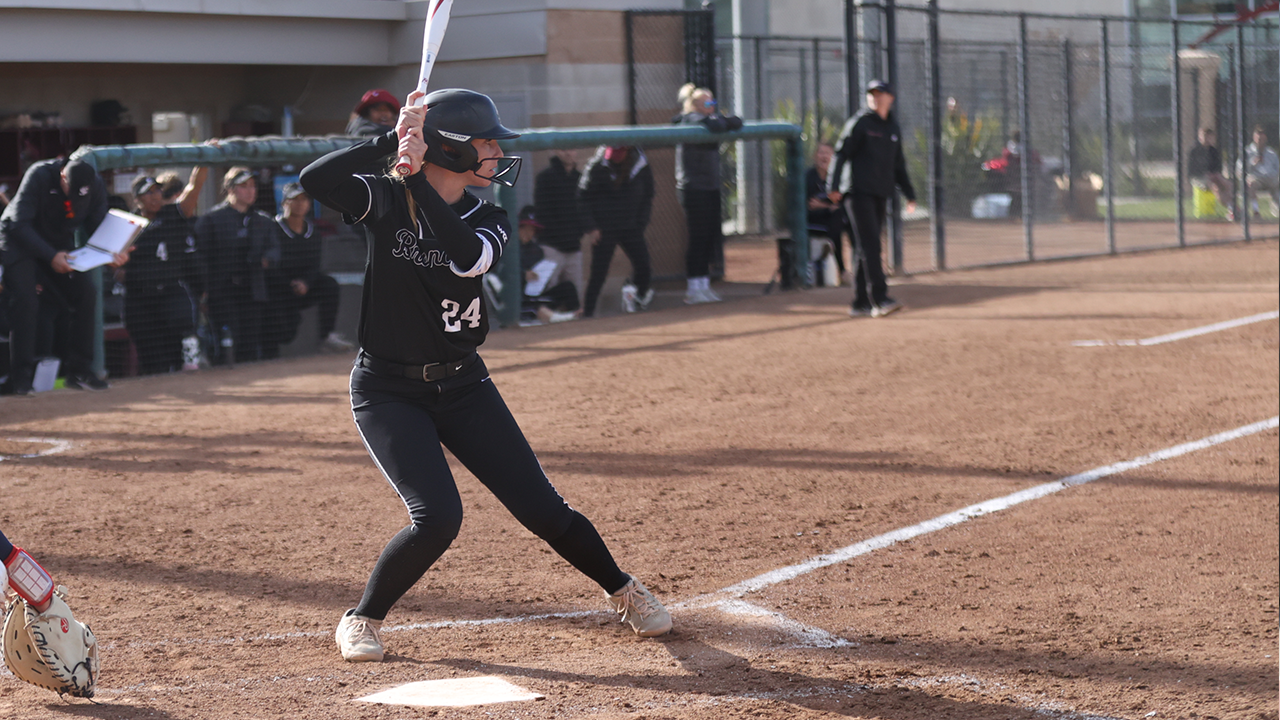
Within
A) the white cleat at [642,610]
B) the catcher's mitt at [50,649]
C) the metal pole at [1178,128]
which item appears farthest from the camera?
the metal pole at [1178,128]

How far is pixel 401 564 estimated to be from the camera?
13.6ft

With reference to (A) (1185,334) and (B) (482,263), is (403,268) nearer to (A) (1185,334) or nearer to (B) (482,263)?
(B) (482,263)

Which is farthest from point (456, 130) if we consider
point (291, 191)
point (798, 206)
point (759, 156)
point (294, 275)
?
point (759, 156)

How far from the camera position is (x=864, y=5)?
14828 millimetres

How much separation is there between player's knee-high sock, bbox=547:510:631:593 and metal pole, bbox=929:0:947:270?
11713 millimetres

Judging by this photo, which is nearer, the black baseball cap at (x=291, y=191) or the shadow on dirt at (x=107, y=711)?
the shadow on dirt at (x=107, y=711)

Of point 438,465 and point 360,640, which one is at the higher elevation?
point 438,465

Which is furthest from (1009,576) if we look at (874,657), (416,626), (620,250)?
(620,250)

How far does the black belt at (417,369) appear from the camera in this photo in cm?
415

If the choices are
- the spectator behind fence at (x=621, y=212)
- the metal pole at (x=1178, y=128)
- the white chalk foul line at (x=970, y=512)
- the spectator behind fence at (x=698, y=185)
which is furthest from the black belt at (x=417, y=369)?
the metal pole at (x=1178, y=128)

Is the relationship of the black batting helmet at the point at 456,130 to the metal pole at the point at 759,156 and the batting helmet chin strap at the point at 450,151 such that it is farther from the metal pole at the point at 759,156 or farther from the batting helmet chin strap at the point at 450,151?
the metal pole at the point at 759,156

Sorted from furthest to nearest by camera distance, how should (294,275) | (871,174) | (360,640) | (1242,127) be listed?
(1242,127)
(871,174)
(294,275)
(360,640)

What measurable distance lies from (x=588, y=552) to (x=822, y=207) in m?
10.9

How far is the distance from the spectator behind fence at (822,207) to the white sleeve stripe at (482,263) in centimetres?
1096
